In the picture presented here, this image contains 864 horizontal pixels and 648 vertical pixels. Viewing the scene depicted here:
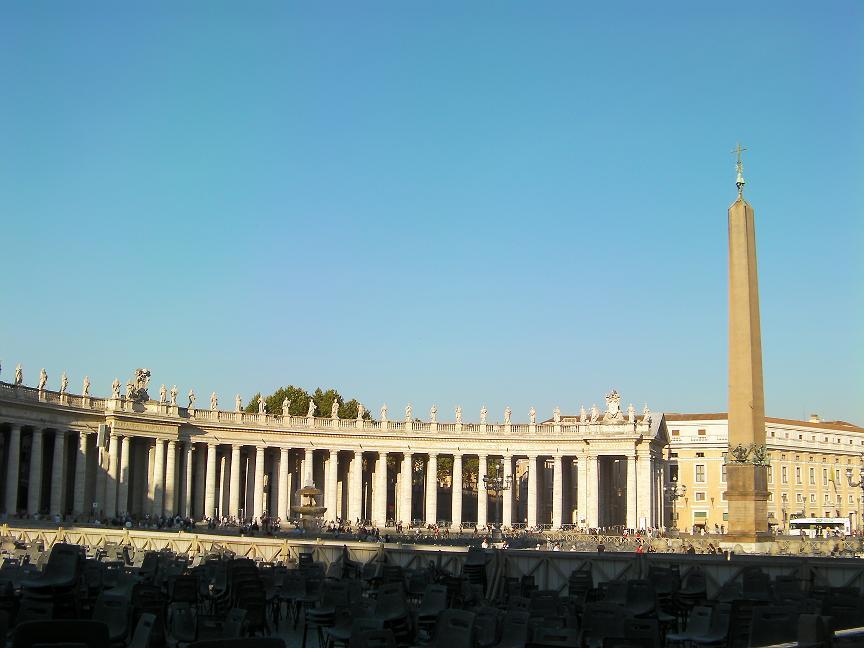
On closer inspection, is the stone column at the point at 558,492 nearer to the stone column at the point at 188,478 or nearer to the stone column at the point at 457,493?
the stone column at the point at 457,493

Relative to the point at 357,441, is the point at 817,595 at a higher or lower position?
lower

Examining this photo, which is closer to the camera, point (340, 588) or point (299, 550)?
point (340, 588)

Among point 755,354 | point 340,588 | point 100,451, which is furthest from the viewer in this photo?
point 100,451

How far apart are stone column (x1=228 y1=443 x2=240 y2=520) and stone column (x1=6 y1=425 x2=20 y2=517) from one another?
773 inches

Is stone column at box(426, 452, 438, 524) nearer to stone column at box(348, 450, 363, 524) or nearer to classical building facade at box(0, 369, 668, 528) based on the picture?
classical building facade at box(0, 369, 668, 528)

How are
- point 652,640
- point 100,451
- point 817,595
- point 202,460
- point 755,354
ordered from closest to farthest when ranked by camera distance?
point 652,640 < point 817,595 < point 755,354 < point 100,451 < point 202,460

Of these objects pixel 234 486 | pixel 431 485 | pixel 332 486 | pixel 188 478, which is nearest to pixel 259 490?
pixel 234 486

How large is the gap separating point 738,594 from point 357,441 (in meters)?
71.8

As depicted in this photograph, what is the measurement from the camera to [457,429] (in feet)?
297

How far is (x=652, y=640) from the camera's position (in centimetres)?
1083

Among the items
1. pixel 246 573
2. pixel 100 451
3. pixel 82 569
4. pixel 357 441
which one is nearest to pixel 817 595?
pixel 246 573

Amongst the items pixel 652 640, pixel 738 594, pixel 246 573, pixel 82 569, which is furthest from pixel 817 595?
pixel 82 569

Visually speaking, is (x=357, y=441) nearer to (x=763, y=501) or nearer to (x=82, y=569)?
(x=763, y=501)

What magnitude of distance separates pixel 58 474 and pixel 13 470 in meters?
5.51
